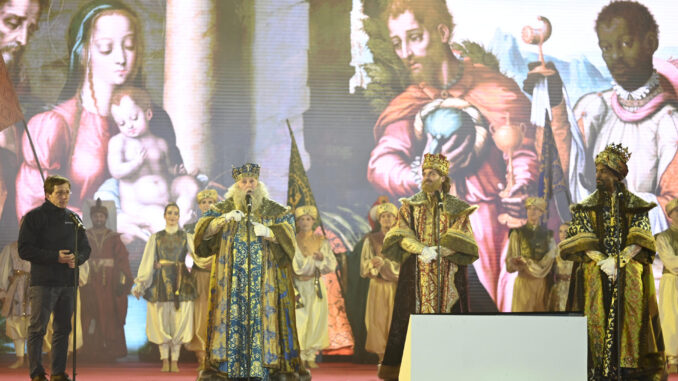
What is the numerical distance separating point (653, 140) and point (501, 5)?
2.13m

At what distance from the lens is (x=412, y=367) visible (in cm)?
421

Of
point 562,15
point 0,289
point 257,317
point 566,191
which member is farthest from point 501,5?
point 0,289

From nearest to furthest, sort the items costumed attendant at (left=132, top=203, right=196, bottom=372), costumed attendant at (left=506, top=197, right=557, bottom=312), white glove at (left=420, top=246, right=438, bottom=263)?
white glove at (left=420, top=246, right=438, bottom=263) → costumed attendant at (left=132, top=203, right=196, bottom=372) → costumed attendant at (left=506, top=197, right=557, bottom=312)

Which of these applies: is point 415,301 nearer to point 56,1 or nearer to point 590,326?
point 590,326

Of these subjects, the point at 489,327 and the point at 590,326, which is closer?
the point at 489,327

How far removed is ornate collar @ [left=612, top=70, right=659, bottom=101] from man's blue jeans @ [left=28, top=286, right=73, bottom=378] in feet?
19.7

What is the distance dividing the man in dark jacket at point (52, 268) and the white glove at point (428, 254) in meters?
2.50

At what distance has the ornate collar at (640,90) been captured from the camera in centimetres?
957

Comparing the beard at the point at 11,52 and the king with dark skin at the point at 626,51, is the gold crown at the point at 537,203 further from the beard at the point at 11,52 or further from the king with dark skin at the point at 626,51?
the beard at the point at 11,52

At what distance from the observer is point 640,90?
31.4 ft

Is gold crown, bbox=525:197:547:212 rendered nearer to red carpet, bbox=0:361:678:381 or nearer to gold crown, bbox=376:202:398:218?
gold crown, bbox=376:202:398:218

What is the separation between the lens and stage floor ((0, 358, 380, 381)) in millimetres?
8141

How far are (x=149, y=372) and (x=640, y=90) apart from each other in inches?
→ 227

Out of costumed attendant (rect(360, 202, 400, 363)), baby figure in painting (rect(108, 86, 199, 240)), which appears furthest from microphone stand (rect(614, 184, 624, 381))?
baby figure in painting (rect(108, 86, 199, 240))
